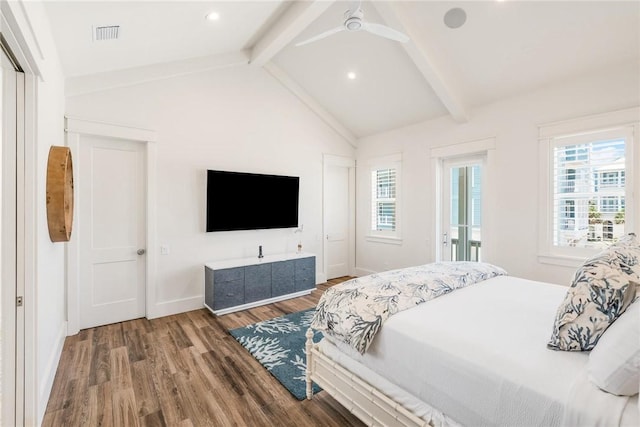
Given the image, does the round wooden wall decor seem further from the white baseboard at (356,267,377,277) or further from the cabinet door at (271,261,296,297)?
the white baseboard at (356,267,377,277)

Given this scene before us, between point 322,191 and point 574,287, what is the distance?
4135mm

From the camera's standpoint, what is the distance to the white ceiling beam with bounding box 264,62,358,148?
4.66m

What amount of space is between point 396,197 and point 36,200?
4.45m

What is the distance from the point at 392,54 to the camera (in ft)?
12.5

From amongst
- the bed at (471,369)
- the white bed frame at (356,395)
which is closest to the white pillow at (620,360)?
the bed at (471,369)

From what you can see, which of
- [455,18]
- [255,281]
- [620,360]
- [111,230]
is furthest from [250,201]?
[620,360]

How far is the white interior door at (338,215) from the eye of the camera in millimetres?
5535

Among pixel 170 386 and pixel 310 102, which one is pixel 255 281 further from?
pixel 310 102

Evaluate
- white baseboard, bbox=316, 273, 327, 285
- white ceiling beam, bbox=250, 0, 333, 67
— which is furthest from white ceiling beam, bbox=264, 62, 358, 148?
white baseboard, bbox=316, 273, 327, 285

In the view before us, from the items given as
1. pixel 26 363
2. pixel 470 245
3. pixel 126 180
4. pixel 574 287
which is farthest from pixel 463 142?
pixel 26 363

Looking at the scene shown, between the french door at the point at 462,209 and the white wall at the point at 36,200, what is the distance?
4521mm

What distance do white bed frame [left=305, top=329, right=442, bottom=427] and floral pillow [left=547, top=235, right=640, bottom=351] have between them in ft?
2.34

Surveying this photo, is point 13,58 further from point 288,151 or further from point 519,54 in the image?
point 519,54

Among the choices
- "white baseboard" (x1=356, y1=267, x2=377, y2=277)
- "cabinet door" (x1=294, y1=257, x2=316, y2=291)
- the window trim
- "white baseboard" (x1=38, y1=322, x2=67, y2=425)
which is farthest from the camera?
"white baseboard" (x1=356, y1=267, x2=377, y2=277)
